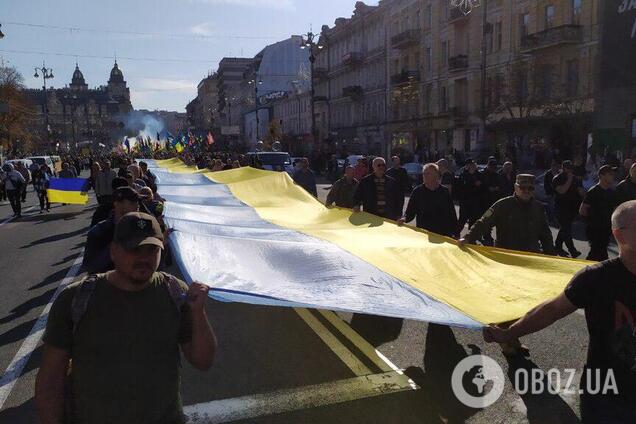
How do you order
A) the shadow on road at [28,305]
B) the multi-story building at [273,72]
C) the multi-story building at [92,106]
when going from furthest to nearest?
the multi-story building at [92,106] → the multi-story building at [273,72] → the shadow on road at [28,305]

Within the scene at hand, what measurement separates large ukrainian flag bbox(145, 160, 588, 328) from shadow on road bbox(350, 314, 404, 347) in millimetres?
953

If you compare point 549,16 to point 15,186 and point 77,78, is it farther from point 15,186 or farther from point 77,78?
point 77,78

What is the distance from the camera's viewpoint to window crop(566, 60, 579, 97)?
31812 mm

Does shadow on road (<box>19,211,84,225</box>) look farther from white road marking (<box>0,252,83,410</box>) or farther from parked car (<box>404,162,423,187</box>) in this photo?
parked car (<box>404,162,423,187</box>)

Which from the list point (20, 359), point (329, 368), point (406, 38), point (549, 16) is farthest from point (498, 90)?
point (20, 359)

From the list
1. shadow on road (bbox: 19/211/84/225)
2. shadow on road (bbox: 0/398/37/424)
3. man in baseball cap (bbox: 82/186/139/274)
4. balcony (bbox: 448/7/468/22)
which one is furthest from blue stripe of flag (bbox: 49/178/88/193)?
balcony (bbox: 448/7/468/22)

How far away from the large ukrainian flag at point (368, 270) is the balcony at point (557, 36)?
28395 mm

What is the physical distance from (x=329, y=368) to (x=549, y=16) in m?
34.2

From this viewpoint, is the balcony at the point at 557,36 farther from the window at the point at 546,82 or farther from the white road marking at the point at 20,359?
the white road marking at the point at 20,359

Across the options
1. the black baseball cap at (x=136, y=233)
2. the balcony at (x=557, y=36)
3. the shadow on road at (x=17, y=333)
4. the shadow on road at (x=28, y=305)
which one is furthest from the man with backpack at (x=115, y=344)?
the balcony at (x=557, y=36)

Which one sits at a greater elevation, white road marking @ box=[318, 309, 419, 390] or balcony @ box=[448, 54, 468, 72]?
balcony @ box=[448, 54, 468, 72]

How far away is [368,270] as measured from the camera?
500 cm

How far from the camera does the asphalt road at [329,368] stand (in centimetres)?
438

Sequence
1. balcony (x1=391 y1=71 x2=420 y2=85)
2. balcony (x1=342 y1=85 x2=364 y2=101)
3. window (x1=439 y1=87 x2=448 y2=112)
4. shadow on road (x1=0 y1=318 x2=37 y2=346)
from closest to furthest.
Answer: shadow on road (x1=0 y1=318 x2=37 y2=346)
window (x1=439 y1=87 x2=448 y2=112)
balcony (x1=391 y1=71 x2=420 y2=85)
balcony (x1=342 y1=85 x2=364 y2=101)
